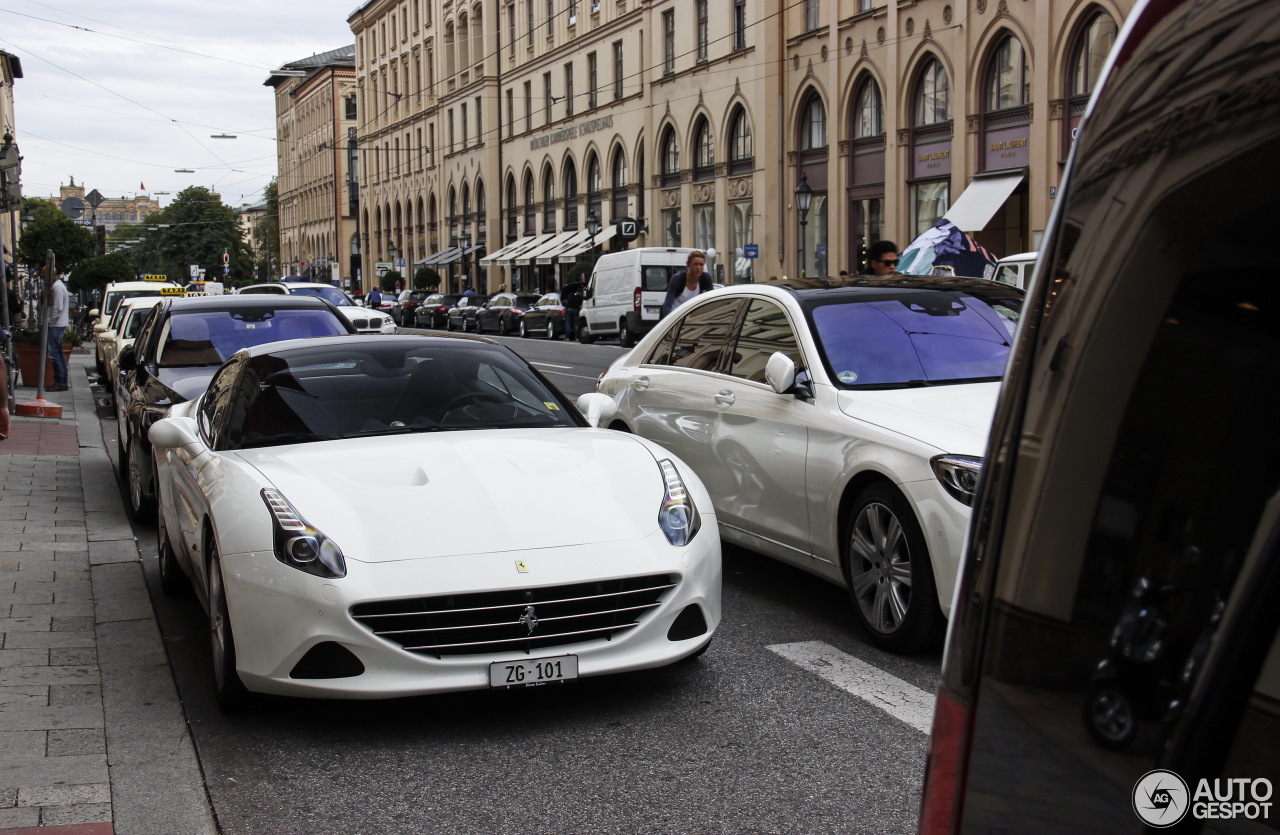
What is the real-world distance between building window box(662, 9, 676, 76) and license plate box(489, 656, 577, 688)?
46.2m

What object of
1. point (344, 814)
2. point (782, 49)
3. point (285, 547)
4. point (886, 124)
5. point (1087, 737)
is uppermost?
point (782, 49)

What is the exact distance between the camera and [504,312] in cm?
4741

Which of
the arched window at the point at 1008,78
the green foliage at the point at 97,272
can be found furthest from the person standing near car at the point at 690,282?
the green foliage at the point at 97,272

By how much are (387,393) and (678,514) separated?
5.72ft

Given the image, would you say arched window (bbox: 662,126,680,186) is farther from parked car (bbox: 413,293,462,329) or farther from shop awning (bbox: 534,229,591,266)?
parked car (bbox: 413,293,462,329)

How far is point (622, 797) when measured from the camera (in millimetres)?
4066

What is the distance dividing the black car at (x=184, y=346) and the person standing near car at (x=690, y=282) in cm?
332

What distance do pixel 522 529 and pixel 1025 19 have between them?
28.8 metres

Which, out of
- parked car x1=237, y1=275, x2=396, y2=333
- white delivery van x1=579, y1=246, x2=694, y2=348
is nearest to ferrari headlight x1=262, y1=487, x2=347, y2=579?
parked car x1=237, y1=275, x2=396, y2=333

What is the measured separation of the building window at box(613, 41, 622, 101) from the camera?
178ft

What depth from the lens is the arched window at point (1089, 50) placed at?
28312 millimetres

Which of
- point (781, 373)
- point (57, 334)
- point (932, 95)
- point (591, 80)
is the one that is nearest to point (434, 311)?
point (591, 80)

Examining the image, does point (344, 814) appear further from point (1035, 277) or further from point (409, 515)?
point (1035, 277)

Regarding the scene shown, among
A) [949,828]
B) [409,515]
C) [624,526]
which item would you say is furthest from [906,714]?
[949,828]
